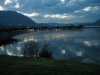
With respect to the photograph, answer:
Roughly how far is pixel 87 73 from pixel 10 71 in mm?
6065

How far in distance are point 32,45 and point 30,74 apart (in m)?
22.4

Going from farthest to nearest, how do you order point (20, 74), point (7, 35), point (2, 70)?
point (7, 35)
point (2, 70)
point (20, 74)

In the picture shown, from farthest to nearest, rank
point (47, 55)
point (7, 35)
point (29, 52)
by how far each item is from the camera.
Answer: point (7, 35) < point (29, 52) < point (47, 55)

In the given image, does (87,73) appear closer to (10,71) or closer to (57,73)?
(57,73)

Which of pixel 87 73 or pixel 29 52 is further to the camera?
pixel 29 52

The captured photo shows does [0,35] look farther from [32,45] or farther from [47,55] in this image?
[47,55]

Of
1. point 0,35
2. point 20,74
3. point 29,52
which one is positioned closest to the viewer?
point 20,74

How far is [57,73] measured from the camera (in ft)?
42.6

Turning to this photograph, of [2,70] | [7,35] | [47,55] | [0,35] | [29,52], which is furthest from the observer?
[7,35]

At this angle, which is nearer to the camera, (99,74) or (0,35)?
(99,74)

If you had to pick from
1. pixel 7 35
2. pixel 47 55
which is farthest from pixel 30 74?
pixel 7 35

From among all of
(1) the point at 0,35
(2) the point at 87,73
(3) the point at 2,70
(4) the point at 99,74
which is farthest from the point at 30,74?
(1) the point at 0,35

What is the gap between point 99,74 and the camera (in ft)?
43.9

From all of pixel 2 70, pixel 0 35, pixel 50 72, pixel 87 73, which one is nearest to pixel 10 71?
pixel 2 70
